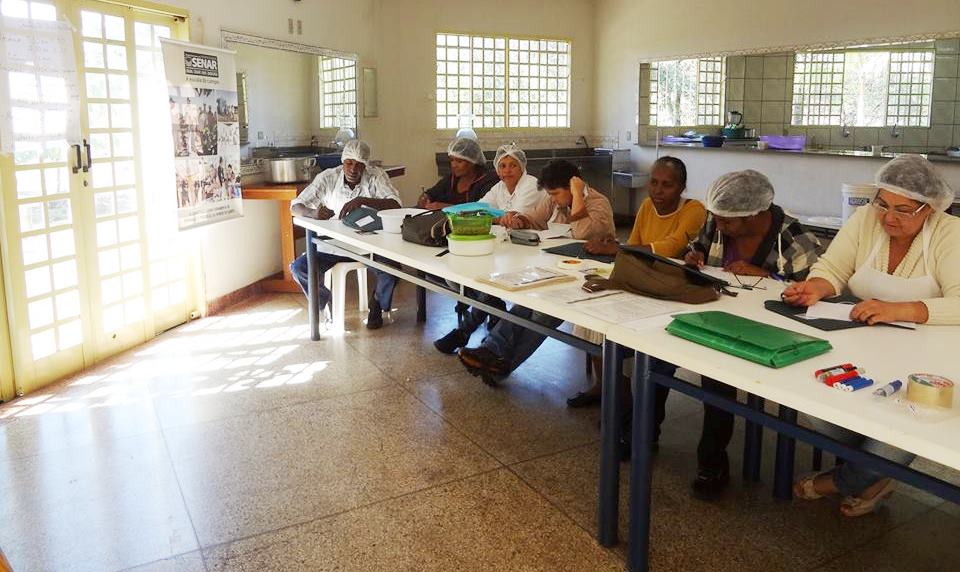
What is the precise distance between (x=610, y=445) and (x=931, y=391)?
0.93m

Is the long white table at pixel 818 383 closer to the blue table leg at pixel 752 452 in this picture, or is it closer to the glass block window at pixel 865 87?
the blue table leg at pixel 752 452

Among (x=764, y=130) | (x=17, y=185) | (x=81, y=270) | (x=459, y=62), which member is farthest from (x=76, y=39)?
(x=764, y=130)

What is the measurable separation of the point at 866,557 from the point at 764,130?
5659mm

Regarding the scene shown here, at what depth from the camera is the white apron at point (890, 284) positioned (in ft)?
7.36

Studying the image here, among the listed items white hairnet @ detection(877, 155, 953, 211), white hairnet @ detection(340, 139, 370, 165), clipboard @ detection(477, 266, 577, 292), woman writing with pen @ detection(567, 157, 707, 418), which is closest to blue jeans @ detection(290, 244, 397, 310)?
white hairnet @ detection(340, 139, 370, 165)

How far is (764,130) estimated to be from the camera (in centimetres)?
721

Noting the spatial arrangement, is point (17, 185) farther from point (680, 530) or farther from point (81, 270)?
point (680, 530)

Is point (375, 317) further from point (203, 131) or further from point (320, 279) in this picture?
point (203, 131)

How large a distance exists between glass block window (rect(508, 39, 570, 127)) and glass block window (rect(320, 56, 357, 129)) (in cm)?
216

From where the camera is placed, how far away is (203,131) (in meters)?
4.85

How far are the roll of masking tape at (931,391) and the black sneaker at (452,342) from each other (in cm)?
294

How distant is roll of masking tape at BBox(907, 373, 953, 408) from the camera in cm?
149

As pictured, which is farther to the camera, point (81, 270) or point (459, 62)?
point (459, 62)

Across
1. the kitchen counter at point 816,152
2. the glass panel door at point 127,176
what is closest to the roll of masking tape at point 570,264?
the glass panel door at point 127,176
